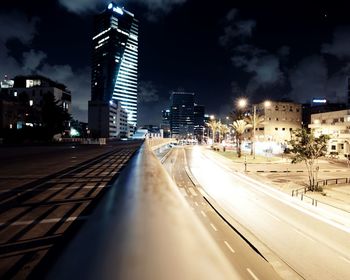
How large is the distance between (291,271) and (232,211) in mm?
9817

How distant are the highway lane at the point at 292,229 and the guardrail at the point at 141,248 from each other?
431 inches

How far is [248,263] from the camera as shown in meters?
12.2

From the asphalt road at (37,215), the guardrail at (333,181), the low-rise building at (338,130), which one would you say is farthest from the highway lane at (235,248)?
the low-rise building at (338,130)

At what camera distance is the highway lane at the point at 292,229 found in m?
12.5

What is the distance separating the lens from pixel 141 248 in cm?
252

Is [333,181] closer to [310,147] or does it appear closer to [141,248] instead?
[310,147]

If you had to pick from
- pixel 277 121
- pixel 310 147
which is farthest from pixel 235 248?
pixel 277 121

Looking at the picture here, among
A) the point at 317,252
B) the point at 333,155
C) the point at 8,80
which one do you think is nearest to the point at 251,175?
the point at 317,252

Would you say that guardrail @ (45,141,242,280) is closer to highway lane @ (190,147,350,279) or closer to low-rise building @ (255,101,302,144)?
highway lane @ (190,147,350,279)

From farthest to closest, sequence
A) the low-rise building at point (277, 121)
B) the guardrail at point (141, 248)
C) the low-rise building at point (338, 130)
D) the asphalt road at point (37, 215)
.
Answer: the low-rise building at point (277, 121)
the low-rise building at point (338, 130)
the asphalt road at point (37, 215)
the guardrail at point (141, 248)

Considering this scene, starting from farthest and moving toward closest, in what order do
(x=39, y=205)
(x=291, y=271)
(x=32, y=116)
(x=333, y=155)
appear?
1. (x=32, y=116)
2. (x=333, y=155)
3. (x=39, y=205)
4. (x=291, y=271)

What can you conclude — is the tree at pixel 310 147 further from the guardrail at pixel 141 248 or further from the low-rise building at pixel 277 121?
the low-rise building at pixel 277 121

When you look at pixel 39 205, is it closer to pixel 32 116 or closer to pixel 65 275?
pixel 65 275

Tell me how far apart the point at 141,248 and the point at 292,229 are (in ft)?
57.5
